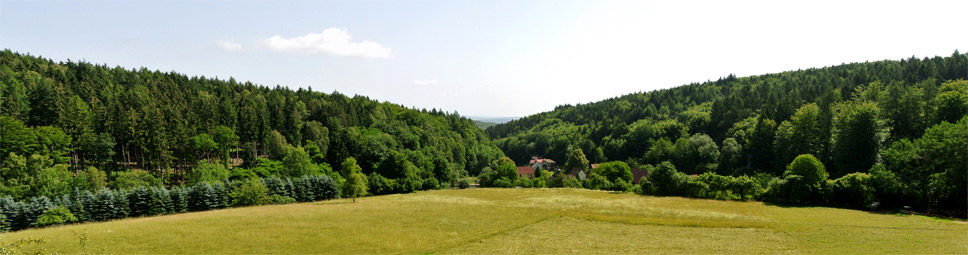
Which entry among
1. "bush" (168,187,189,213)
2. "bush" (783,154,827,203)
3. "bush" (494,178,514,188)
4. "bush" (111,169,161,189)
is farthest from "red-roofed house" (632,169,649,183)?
"bush" (111,169,161,189)

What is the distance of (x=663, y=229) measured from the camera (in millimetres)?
37531

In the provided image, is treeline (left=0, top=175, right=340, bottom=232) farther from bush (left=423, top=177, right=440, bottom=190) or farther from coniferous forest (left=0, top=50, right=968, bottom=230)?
bush (left=423, top=177, right=440, bottom=190)

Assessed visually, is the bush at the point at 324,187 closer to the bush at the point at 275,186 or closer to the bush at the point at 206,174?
the bush at the point at 275,186

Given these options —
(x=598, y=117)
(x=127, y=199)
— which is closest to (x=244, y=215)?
(x=127, y=199)

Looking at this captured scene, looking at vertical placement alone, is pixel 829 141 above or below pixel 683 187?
above

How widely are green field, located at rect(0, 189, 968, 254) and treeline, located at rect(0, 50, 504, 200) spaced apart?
20.0m

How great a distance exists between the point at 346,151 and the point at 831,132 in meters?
85.0

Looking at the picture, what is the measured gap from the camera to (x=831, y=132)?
70.1 m

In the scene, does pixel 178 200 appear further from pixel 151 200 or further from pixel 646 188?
pixel 646 188

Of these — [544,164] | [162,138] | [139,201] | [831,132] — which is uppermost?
[162,138]

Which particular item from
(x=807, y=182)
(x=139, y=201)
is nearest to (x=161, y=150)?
(x=139, y=201)

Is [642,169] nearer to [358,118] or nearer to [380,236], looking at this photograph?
[358,118]

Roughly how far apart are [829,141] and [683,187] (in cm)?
2646

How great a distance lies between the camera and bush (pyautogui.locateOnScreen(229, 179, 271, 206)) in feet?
194
